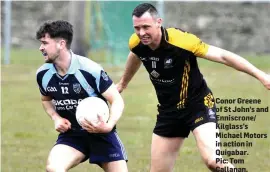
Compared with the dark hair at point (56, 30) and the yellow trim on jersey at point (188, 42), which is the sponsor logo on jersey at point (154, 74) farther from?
the dark hair at point (56, 30)

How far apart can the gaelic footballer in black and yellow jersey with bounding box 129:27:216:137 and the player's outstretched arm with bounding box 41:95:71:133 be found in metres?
1.03

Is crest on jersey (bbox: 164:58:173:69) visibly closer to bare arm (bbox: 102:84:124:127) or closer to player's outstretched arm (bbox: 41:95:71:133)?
bare arm (bbox: 102:84:124:127)

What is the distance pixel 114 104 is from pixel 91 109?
305 millimetres

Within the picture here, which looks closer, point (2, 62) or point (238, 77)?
point (238, 77)

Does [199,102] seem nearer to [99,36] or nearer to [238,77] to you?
[238,77]

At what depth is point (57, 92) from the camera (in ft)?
25.5

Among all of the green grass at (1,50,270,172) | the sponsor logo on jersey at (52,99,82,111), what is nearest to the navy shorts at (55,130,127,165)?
the sponsor logo on jersey at (52,99,82,111)

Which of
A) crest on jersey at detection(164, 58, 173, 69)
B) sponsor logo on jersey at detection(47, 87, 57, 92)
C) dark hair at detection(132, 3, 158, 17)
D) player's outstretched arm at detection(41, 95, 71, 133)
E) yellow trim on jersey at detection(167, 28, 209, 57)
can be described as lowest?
player's outstretched arm at detection(41, 95, 71, 133)

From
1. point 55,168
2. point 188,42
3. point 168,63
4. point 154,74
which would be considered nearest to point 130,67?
point 154,74

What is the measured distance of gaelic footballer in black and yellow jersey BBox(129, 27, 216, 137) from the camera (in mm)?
8141

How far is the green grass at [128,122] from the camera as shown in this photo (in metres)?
11.0

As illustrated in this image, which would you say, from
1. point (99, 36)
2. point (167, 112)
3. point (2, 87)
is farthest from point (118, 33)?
point (167, 112)

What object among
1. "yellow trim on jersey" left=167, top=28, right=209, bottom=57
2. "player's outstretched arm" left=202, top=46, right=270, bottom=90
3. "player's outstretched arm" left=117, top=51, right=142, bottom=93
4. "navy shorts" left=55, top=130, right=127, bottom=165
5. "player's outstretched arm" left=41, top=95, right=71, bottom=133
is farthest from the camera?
"player's outstretched arm" left=117, top=51, right=142, bottom=93

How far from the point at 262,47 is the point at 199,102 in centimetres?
2546
